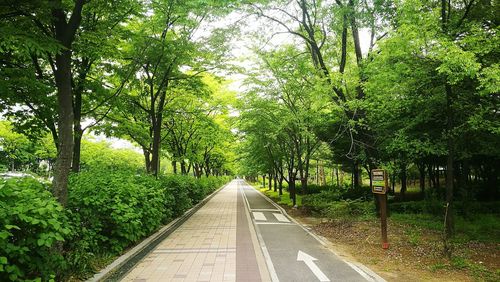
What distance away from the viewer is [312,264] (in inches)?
287

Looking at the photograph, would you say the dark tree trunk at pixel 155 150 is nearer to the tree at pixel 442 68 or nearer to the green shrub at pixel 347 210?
the green shrub at pixel 347 210

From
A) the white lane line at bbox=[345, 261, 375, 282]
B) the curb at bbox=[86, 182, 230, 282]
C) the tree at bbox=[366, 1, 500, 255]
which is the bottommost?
the white lane line at bbox=[345, 261, 375, 282]

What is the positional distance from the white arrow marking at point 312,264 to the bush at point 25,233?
14.8ft

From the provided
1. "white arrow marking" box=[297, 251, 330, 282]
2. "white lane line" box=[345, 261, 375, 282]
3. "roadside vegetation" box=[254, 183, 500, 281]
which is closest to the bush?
"white arrow marking" box=[297, 251, 330, 282]

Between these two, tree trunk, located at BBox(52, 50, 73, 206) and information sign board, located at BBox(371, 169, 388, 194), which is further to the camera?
information sign board, located at BBox(371, 169, 388, 194)

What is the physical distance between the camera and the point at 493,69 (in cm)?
627

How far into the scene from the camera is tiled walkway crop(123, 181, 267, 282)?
20.4ft

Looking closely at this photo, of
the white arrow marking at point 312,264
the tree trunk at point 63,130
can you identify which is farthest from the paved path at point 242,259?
the tree trunk at point 63,130

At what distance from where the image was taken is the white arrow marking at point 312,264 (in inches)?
249

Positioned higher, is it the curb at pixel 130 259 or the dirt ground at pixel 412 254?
the curb at pixel 130 259

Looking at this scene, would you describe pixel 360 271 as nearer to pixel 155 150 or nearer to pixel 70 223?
pixel 70 223

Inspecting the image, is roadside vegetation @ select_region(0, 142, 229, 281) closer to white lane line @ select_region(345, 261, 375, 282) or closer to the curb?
the curb

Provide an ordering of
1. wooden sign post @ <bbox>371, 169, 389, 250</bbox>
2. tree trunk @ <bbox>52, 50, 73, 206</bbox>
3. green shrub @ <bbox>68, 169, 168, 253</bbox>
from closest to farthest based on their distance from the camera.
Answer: tree trunk @ <bbox>52, 50, 73, 206</bbox>
green shrub @ <bbox>68, 169, 168, 253</bbox>
wooden sign post @ <bbox>371, 169, 389, 250</bbox>

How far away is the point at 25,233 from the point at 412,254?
825cm
